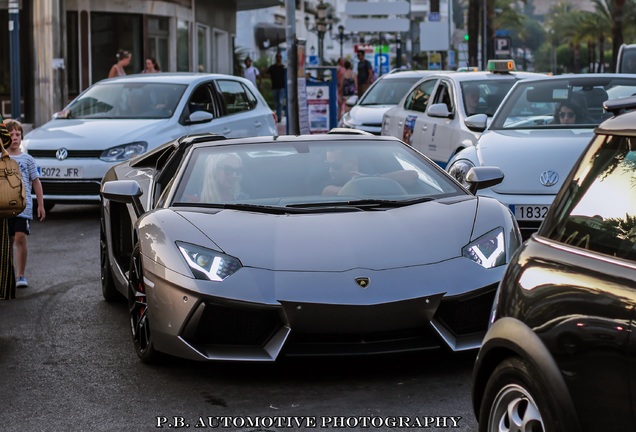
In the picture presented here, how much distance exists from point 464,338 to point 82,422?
188cm

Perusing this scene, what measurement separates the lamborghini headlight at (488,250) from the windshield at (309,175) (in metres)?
0.68

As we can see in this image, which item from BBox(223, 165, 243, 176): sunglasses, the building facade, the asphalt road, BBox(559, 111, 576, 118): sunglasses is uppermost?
the building facade

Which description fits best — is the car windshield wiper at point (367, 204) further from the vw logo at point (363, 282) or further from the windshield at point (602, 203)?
the windshield at point (602, 203)

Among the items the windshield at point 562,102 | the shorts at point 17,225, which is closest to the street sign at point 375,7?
the windshield at point 562,102

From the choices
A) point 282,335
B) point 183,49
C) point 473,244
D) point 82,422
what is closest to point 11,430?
point 82,422

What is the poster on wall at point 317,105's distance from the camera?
2639cm

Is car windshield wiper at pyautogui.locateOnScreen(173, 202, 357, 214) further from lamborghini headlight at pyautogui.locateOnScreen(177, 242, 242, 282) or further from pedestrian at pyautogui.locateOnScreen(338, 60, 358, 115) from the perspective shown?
pedestrian at pyautogui.locateOnScreen(338, 60, 358, 115)

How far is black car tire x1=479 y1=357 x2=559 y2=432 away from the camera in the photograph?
3.83 m

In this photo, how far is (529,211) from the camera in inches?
419

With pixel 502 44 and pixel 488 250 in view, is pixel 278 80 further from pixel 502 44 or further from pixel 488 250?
pixel 488 250

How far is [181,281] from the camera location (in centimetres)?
638

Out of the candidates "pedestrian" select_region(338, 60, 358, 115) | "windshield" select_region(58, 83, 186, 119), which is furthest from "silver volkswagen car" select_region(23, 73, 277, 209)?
"pedestrian" select_region(338, 60, 358, 115)

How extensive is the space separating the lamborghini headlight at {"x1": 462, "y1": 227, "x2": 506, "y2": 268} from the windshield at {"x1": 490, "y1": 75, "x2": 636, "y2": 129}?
5467 millimetres

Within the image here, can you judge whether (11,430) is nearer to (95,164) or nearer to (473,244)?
(473,244)
